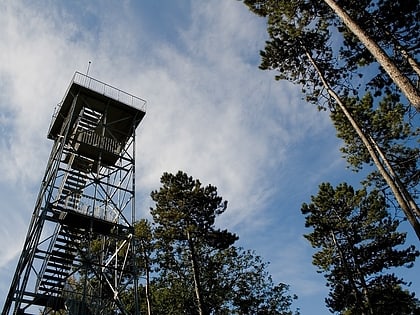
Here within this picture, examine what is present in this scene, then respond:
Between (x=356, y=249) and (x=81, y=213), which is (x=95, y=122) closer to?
(x=81, y=213)

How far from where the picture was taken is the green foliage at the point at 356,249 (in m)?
18.8

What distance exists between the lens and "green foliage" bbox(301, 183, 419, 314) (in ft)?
61.7

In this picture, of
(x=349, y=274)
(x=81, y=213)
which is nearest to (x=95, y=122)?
(x=81, y=213)

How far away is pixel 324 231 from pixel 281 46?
34.5 feet

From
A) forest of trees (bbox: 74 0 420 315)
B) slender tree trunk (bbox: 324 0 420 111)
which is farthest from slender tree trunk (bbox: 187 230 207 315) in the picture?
slender tree trunk (bbox: 324 0 420 111)

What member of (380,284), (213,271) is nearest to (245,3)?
(213,271)

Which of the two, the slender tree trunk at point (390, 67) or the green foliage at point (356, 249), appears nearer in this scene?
the slender tree trunk at point (390, 67)

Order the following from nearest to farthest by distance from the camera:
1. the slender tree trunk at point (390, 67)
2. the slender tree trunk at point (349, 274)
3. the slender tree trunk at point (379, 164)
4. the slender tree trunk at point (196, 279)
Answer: the slender tree trunk at point (390, 67) < the slender tree trunk at point (379, 164) < the slender tree trunk at point (196, 279) < the slender tree trunk at point (349, 274)

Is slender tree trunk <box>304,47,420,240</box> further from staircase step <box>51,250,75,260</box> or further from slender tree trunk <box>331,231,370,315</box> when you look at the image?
staircase step <box>51,250,75,260</box>

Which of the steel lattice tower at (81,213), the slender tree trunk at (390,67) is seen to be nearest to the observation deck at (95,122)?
the steel lattice tower at (81,213)

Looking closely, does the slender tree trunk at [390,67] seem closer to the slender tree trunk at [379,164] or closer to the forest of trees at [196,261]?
the slender tree trunk at [379,164]

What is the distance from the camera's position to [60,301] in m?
11.3

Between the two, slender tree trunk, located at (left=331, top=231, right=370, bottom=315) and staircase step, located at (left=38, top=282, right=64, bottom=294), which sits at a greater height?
slender tree trunk, located at (left=331, top=231, right=370, bottom=315)

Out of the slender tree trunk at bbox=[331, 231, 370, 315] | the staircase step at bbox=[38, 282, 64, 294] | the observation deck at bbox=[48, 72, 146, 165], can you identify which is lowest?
the staircase step at bbox=[38, 282, 64, 294]
